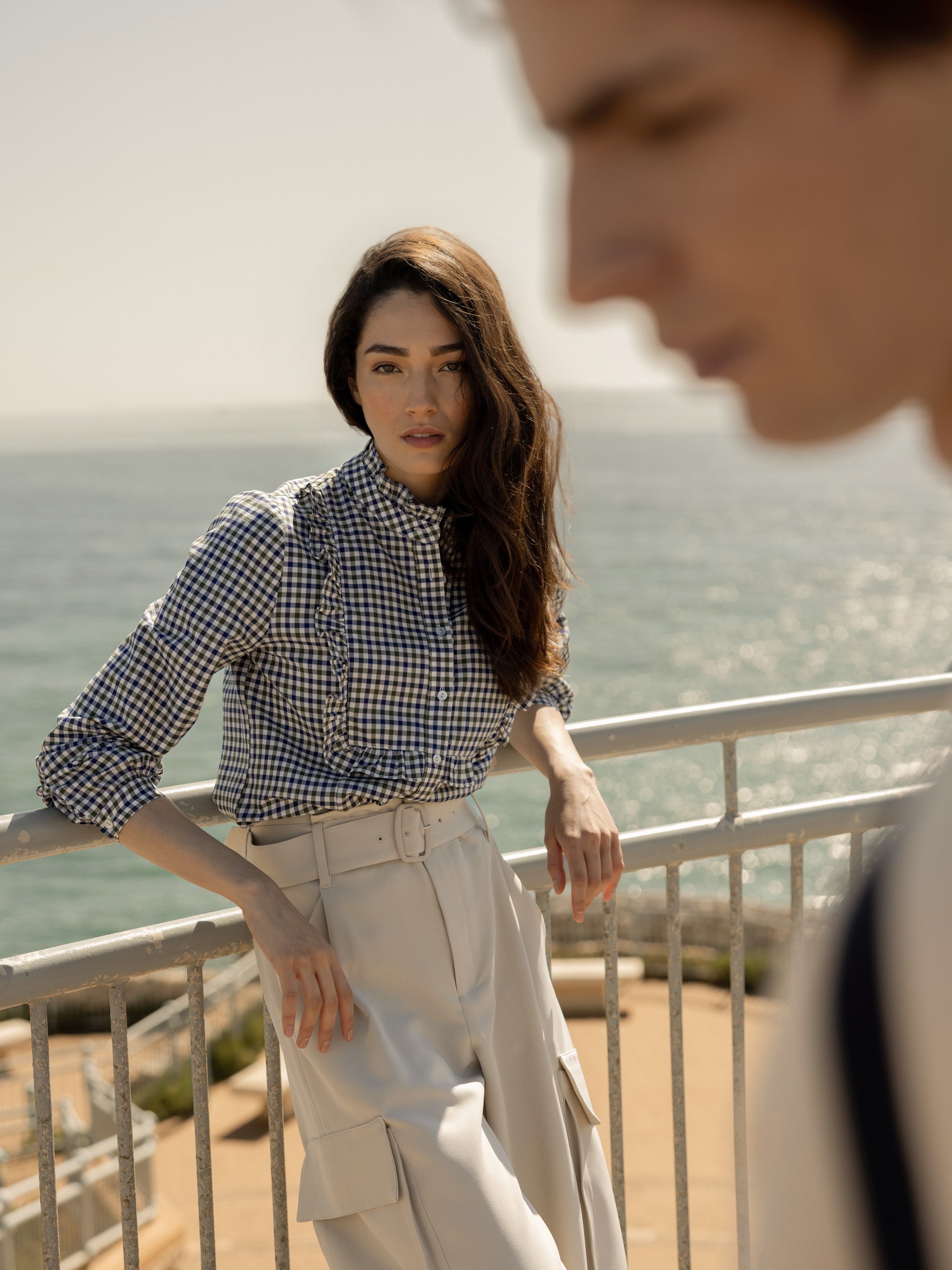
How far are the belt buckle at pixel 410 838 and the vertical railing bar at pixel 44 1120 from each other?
0.62 m

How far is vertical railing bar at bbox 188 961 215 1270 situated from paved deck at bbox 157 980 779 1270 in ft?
47.8

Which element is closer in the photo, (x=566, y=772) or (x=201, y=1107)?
(x=201, y=1107)

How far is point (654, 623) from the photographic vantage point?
5803 centimetres

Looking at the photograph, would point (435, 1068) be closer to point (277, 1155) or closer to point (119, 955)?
point (277, 1155)

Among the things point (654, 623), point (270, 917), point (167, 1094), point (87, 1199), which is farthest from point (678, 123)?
point (654, 623)

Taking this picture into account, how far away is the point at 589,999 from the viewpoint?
23.0 m

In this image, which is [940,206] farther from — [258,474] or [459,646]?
[258,474]

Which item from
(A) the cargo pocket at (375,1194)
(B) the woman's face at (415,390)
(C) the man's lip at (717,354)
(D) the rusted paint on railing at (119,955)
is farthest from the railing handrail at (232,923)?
(C) the man's lip at (717,354)

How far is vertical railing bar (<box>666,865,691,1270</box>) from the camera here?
97.5 inches

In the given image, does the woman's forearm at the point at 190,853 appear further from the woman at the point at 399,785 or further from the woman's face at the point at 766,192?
the woman's face at the point at 766,192

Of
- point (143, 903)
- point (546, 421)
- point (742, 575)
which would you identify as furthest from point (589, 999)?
point (742, 575)

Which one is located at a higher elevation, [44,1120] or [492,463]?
[492,463]

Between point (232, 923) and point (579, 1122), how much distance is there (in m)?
0.76

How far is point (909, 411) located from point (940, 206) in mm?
57
